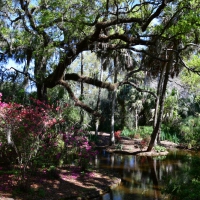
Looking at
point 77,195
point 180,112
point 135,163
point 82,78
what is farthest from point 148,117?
point 77,195

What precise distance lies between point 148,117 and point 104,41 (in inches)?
871

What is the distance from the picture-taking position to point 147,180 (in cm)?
1182

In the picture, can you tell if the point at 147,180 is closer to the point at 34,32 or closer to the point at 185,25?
the point at 185,25

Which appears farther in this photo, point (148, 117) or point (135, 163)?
point (148, 117)

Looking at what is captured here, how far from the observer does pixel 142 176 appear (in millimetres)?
12688

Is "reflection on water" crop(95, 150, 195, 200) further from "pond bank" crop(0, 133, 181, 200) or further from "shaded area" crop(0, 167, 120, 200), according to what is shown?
"shaded area" crop(0, 167, 120, 200)

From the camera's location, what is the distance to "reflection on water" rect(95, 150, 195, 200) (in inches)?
376

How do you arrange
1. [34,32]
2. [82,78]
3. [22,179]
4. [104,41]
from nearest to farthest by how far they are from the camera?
1. [22,179]
2. [104,41]
3. [34,32]
4. [82,78]

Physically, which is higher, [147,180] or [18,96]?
[18,96]

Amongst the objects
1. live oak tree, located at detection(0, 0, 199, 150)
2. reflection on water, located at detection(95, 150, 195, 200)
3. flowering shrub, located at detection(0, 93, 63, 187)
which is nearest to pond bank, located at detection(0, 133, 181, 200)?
reflection on water, located at detection(95, 150, 195, 200)

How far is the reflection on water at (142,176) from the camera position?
31.3 feet

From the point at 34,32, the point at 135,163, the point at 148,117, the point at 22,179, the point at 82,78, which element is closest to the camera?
the point at 22,179

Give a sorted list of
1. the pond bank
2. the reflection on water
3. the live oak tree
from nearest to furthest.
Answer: the pond bank, the reflection on water, the live oak tree

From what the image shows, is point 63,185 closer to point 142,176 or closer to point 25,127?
point 25,127
